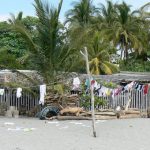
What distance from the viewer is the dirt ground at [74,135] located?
40.7 ft

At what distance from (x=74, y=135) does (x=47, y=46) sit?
7729 millimetres

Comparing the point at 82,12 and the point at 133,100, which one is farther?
the point at 82,12

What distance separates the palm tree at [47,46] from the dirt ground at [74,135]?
3377 mm

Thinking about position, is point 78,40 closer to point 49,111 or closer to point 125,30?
point 49,111

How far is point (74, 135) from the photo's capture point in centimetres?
1454

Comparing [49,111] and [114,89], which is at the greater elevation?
[114,89]

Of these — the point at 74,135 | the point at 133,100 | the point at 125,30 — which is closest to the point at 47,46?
the point at 133,100

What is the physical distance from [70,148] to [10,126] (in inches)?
210

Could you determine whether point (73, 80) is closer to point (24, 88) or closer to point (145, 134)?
point (24, 88)

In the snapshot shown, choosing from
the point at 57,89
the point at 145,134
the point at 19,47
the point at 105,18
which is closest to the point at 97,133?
the point at 145,134

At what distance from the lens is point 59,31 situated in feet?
71.6

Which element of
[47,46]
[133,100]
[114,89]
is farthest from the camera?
[47,46]

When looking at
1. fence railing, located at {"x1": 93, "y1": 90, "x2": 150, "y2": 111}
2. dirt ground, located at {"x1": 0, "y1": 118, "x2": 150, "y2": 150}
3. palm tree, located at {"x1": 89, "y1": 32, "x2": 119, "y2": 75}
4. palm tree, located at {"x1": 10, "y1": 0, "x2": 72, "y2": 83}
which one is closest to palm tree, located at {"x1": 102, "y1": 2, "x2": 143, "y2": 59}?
palm tree, located at {"x1": 89, "y1": 32, "x2": 119, "y2": 75}

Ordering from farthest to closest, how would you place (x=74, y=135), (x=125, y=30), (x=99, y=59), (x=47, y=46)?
(x=125, y=30) < (x=99, y=59) < (x=47, y=46) < (x=74, y=135)
